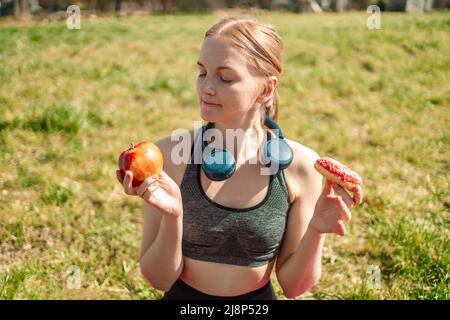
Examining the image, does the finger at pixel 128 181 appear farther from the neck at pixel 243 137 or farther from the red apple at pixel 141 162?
the neck at pixel 243 137

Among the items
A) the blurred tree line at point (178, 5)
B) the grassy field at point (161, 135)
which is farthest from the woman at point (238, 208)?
A: the blurred tree line at point (178, 5)

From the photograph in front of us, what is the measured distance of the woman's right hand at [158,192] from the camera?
161cm

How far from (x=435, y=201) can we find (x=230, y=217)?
2.82 meters

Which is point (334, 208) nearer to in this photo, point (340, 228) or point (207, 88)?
point (340, 228)

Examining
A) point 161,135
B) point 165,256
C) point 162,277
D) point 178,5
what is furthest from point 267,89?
point 178,5

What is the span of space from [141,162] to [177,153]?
1.21 ft

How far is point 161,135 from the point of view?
5.50m

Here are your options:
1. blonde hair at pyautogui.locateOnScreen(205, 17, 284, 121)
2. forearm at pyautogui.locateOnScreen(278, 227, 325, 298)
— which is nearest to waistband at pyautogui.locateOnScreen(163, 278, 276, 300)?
forearm at pyautogui.locateOnScreen(278, 227, 325, 298)

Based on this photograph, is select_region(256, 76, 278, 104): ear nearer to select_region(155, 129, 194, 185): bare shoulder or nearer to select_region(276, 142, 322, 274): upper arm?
select_region(276, 142, 322, 274): upper arm

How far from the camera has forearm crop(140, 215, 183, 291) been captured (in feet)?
5.96

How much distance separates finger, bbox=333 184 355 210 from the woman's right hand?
61 cm

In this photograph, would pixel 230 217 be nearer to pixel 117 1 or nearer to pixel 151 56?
pixel 151 56

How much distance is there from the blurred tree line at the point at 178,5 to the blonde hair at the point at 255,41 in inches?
550

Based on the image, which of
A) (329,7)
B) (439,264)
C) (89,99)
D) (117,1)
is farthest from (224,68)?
(329,7)
